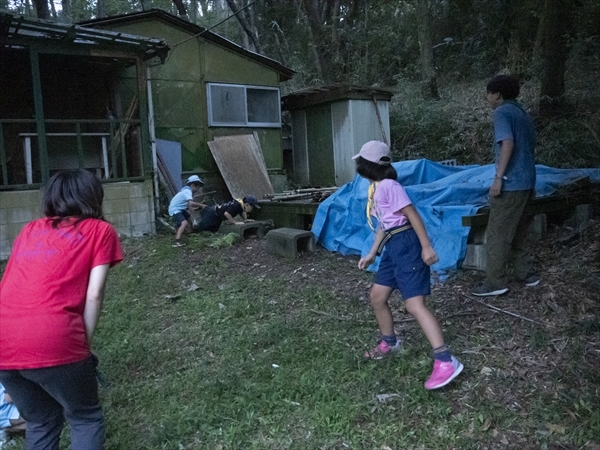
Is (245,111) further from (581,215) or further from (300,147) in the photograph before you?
(581,215)

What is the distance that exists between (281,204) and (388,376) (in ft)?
17.1

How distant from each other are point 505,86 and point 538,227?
228 cm

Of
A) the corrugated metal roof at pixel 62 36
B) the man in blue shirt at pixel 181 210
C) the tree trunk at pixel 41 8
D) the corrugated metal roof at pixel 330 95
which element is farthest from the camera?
the corrugated metal roof at pixel 330 95

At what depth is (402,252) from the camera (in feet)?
9.84

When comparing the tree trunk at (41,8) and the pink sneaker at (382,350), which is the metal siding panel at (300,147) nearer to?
the tree trunk at (41,8)

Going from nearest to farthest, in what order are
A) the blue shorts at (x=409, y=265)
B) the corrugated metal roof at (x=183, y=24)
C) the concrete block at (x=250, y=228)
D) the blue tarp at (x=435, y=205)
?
the blue shorts at (x=409, y=265) → the blue tarp at (x=435, y=205) → the concrete block at (x=250, y=228) → the corrugated metal roof at (x=183, y=24)

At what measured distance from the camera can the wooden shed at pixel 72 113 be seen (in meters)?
7.45

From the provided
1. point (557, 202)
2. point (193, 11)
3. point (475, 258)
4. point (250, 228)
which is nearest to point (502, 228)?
point (475, 258)

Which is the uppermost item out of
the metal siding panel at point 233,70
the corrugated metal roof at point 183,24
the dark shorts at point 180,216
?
the corrugated metal roof at point 183,24

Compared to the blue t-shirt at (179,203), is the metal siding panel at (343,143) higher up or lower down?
higher up

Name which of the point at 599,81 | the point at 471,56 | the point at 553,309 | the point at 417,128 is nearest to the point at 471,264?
the point at 553,309

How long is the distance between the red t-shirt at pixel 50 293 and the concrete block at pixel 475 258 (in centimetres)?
376

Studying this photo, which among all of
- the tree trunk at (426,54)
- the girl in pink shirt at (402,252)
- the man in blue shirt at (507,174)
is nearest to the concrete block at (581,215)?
the man in blue shirt at (507,174)

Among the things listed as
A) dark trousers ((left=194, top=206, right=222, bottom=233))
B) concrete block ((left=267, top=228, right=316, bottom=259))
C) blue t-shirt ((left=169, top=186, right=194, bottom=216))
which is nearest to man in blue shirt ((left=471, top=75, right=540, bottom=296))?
concrete block ((left=267, top=228, right=316, bottom=259))
